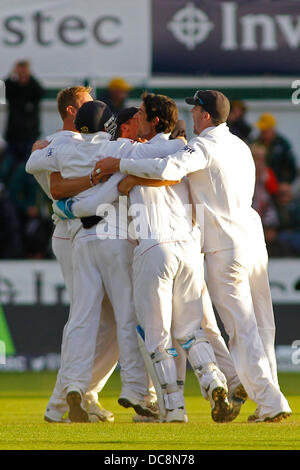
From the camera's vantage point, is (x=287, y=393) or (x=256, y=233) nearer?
(x=256, y=233)

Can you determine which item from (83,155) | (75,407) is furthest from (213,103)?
(75,407)

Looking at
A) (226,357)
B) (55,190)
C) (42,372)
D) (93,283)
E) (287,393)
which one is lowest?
(42,372)

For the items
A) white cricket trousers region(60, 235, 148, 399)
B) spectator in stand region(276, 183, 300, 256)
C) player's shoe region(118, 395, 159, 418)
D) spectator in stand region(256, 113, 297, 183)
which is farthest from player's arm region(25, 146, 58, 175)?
spectator in stand region(256, 113, 297, 183)

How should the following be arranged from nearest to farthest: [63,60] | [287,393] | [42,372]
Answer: [287,393]
[42,372]
[63,60]

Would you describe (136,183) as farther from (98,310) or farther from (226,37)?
(226,37)

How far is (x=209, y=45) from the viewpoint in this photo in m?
16.2

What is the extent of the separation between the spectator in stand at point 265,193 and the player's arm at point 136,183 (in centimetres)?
769

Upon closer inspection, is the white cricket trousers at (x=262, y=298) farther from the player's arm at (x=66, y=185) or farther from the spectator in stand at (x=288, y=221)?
the spectator in stand at (x=288, y=221)

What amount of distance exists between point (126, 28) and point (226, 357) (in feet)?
30.4

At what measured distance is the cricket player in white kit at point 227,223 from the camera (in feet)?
24.4

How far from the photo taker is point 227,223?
7676mm

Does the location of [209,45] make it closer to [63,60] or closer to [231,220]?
[63,60]

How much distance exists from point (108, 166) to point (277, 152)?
8.24 metres
